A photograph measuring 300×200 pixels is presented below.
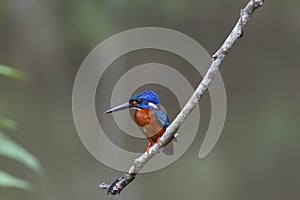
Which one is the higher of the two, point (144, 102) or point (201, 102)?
point (201, 102)

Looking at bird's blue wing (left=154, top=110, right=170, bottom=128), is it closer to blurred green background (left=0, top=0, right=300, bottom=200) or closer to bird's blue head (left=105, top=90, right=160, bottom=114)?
bird's blue head (left=105, top=90, right=160, bottom=114)

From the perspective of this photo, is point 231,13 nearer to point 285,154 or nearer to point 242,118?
point 242,118

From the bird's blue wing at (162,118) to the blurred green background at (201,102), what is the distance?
12.3 ft

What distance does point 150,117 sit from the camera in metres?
0.58

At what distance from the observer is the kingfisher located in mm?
572

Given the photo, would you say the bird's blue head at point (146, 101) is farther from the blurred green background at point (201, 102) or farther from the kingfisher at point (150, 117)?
the blurred green background at point (201, 102)

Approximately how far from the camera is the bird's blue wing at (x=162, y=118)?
59cm

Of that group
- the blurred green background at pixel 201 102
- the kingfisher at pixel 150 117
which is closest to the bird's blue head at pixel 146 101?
the kingfisher at pixel 150 117

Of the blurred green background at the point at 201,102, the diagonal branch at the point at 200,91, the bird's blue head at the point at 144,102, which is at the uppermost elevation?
the blurred green background at the point at 201,102

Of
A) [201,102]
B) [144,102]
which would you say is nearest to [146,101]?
[144,102]

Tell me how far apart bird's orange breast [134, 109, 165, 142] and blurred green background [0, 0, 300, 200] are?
3757mm

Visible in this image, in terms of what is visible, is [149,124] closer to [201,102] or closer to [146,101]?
[146,101]

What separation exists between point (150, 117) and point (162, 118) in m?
0.02

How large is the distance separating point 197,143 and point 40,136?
1.72 metres
